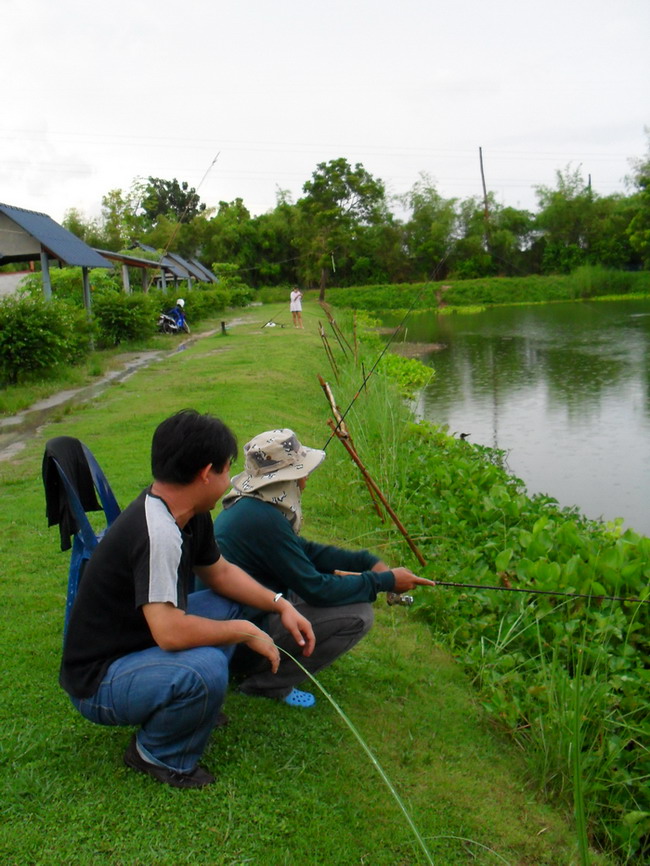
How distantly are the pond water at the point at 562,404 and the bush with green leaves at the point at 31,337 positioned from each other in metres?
5.68

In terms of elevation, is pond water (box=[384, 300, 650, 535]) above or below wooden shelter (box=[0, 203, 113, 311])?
below

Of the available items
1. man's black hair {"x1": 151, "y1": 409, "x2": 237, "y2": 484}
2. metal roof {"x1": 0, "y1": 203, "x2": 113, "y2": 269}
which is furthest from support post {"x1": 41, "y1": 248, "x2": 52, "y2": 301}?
man's black hair {"x1": 151, "y1": 409, "x2": 237, "y2": 484}

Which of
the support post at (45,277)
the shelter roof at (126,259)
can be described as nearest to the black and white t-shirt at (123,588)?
the support post at (45,277)

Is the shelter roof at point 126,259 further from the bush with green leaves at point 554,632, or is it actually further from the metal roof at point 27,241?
the bush with green leaves at point 554,632

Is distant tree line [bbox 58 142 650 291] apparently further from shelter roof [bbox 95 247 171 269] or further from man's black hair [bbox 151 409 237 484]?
man's black hair [bbox 151 409 237 484]

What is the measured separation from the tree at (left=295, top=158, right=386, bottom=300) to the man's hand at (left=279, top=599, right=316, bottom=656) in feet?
132

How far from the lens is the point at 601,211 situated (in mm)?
22969

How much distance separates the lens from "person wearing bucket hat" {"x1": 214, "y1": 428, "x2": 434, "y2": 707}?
287cm

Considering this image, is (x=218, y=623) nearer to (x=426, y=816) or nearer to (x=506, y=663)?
(x=426, y=816)

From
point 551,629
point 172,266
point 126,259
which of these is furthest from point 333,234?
point 551,629

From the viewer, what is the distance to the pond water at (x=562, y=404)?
27.7 feet

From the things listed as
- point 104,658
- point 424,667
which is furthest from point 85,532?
point 424,667

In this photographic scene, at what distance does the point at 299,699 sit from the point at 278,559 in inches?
22.9

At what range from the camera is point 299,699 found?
3.06 m
